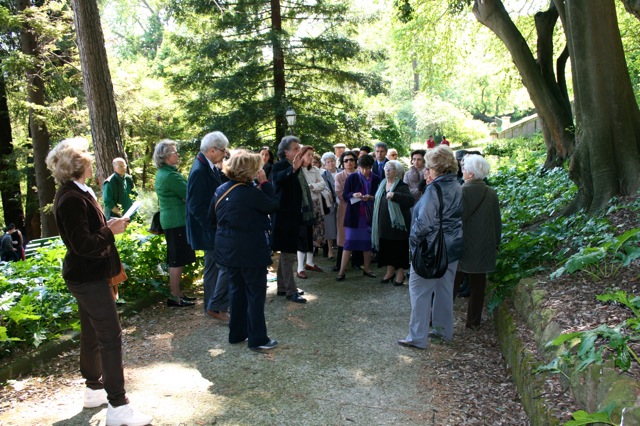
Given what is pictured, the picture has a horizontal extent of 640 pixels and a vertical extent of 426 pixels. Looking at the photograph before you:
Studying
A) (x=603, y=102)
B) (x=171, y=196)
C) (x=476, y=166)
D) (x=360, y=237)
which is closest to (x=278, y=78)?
(x=360, y=237)

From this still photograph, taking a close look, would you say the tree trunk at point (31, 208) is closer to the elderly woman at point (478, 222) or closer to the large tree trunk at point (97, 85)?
the large tree trunk at point (97, 85)

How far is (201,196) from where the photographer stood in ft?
19.2

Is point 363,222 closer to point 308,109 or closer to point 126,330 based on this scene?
point 126,330

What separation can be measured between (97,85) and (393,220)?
5.40 m

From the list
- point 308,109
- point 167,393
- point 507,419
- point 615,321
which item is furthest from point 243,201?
point 308,109

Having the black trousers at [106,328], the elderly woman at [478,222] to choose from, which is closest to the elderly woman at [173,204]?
the black trousers at [106,328]

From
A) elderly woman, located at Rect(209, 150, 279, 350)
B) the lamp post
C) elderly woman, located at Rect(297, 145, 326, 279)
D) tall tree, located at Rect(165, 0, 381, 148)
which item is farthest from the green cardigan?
tall tree, located at Rect(165, 0, 381, 148)

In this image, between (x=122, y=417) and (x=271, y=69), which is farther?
(x=271, y=69)

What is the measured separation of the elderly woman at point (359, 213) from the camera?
805cm

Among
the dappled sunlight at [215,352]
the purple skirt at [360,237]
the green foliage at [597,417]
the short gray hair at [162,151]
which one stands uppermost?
the short gray hair at [162,151]

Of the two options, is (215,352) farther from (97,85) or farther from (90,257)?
(97,85)

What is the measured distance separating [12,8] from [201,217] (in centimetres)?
1700

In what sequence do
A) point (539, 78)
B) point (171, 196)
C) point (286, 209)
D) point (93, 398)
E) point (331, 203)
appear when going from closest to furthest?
point (93, 398)
point (171, 196)
point (286, 209)
point (331, 203)
point (539, 78)

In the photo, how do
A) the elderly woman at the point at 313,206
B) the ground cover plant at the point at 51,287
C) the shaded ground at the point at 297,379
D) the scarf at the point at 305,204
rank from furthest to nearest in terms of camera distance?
Answer: the elderly woman at the point at 313,206 → the scarf at the point at 305,204 → the ground cover plant at the point at 51,287 → the shaded ground at the point at 297,379
